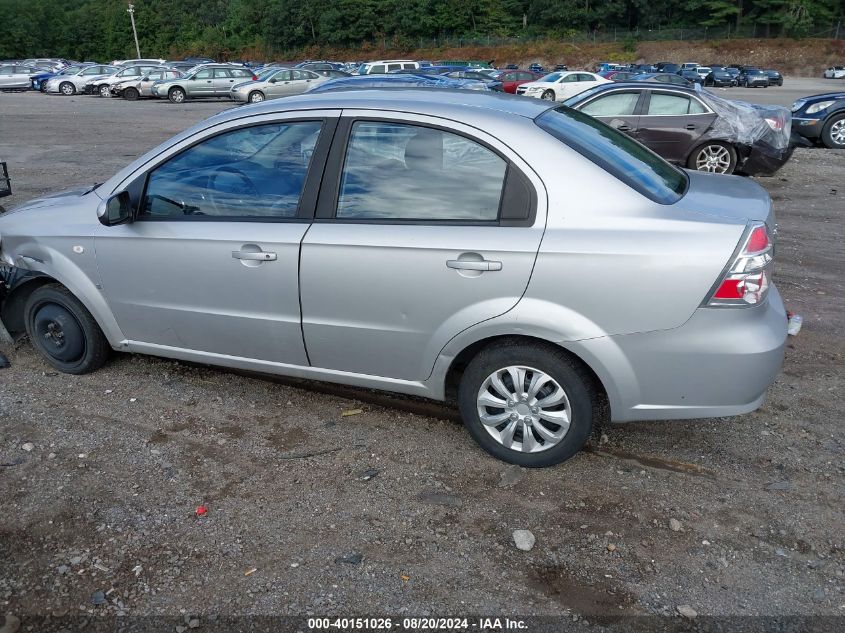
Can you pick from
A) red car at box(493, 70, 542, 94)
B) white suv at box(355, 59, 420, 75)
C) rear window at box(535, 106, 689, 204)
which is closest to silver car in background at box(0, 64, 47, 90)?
white suv at box(355, 59, 420, 75)

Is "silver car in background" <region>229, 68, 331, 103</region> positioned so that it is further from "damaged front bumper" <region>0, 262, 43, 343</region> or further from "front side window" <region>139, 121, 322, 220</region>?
"front side window" <region>139, 121, 322, 220</region>

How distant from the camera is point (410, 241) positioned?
11.4 feet

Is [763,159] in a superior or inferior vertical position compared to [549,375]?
inferior

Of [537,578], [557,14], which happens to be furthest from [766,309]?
[557,14]

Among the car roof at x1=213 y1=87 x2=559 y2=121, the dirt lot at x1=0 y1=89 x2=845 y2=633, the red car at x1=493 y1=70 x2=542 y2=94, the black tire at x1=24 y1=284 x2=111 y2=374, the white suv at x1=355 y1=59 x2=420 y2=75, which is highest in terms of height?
the car roof at x1=213 y1=87 x2=559 y2=121

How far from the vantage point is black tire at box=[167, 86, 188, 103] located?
3212cm

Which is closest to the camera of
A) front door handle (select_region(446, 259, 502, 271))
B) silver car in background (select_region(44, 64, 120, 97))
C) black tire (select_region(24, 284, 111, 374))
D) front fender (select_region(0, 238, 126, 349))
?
front door handle (select_region(446, 259, 502, 271))

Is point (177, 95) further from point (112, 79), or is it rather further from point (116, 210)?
point (116, 210)

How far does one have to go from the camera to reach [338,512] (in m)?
3.36

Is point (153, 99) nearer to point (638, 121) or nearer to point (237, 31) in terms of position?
point (638, 121)

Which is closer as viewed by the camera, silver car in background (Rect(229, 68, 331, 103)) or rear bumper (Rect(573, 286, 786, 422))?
rear bumper (Rect(573, 286, 786, 422))

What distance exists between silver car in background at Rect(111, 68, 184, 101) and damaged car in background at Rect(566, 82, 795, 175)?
2743 cm

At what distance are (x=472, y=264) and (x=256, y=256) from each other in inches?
46.4

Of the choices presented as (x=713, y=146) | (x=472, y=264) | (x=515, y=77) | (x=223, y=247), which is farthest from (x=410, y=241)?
(x=515, y=77)
